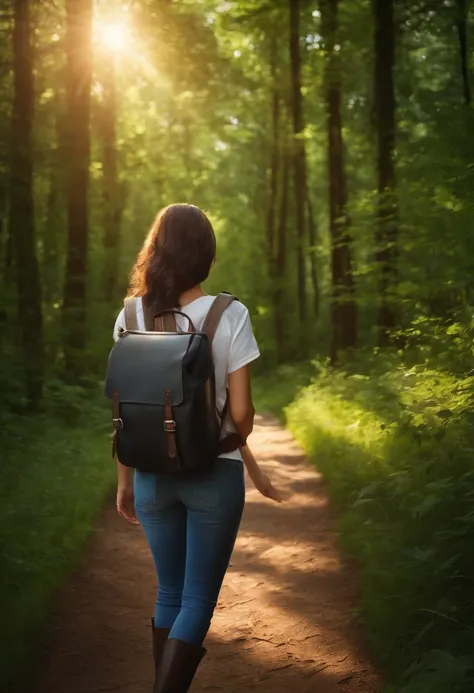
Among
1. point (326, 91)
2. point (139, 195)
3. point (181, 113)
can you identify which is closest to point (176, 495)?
point (326, 91)

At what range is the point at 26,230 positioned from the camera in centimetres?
1182

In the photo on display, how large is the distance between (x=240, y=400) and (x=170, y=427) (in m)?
0.29

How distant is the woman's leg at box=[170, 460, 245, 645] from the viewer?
3.05m

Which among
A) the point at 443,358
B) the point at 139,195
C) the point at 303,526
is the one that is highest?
the point at 139,195

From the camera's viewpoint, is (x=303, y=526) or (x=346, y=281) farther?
(x=346, y=281)

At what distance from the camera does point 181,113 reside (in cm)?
2158

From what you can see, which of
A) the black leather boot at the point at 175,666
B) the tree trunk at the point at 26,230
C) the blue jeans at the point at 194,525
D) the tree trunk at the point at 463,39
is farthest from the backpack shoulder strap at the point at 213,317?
the tree trunk at the point at 463,39

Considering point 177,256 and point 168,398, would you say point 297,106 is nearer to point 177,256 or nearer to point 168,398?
point 177,256

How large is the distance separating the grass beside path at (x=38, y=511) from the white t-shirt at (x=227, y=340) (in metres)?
2.00

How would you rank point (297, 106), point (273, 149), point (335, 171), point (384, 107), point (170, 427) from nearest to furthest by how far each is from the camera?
point (170, 427) → point (384, 107) → point (335, 171) → point (297, 106) → point (273, 149)

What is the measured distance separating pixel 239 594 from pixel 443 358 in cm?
295

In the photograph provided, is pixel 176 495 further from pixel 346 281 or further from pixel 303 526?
pixel 346 281

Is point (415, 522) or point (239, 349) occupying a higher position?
point (239, 349)

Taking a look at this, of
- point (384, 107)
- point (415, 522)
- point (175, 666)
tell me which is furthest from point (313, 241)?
point (175, 666)
